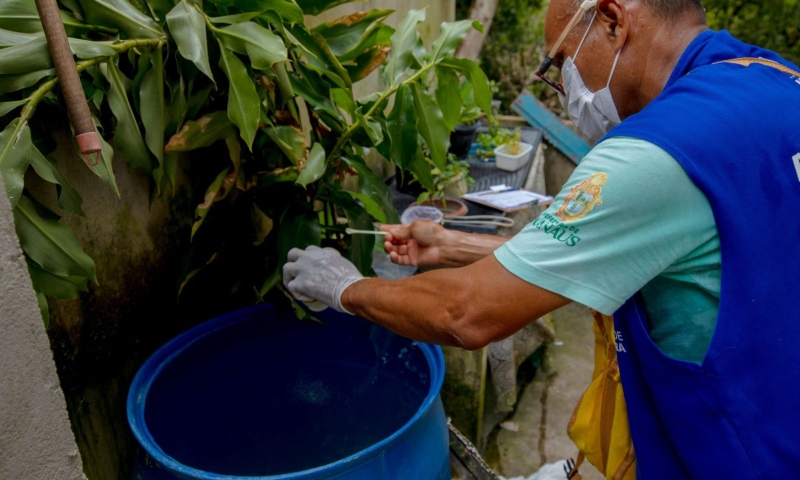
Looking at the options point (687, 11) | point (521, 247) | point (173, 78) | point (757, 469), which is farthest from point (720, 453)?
point (173, 78)

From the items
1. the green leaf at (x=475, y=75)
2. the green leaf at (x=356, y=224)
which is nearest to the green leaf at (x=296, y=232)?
the green leaf at (x=356, y=224)

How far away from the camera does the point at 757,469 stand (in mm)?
1025

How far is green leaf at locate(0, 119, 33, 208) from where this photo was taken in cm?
90

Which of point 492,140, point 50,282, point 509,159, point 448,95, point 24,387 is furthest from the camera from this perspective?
point 492,140

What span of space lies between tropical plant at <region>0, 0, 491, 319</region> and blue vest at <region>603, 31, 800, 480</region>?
2.21ft

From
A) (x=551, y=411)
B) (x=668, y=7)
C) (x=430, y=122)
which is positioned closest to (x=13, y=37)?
(x=430, y=122)

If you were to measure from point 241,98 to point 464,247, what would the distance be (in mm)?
696

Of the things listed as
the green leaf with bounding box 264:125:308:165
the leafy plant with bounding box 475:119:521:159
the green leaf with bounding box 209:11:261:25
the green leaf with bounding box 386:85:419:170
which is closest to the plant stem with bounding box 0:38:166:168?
the green leaf with bounding box 209:11:261:25

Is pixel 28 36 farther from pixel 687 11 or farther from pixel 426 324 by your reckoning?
pixel 687 11

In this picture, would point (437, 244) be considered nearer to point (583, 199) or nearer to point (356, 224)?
point (356, 224)

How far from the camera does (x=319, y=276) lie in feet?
4.40

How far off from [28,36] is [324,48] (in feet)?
1.95

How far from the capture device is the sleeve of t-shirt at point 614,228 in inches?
35.6

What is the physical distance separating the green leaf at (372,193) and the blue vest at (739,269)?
2.29 feet
